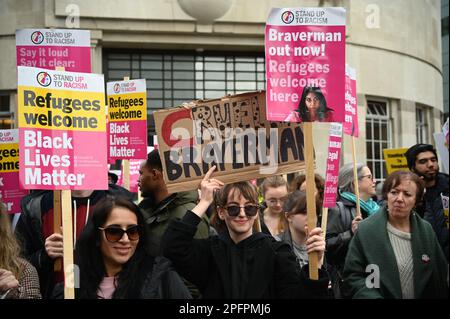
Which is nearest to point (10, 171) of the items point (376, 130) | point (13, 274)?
point (13, 274)

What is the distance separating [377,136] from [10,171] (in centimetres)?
1327

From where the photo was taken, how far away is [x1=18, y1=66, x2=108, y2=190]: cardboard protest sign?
162 inches

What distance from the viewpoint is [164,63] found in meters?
16.6

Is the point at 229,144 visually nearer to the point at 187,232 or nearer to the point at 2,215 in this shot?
the point at 187,232

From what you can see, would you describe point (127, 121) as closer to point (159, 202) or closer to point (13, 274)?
point (159, 202)

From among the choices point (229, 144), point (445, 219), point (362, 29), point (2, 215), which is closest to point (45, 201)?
point (2, 215)

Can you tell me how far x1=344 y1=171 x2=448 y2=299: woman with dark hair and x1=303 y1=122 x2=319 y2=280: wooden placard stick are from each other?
0.97ft

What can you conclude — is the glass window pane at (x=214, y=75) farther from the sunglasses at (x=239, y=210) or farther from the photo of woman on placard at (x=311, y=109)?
the sunglasses at (x=239, y=210)

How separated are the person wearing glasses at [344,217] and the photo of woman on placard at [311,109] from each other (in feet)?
2.78

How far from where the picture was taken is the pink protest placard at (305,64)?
174 inches

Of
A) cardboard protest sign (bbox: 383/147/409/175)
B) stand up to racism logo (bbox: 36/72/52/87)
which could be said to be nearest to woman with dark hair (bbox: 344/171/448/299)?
stand up to racism logo (bbox: 36/72/52/87)

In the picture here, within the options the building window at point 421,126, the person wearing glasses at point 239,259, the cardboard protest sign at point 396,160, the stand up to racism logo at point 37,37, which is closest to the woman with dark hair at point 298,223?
the person wearing glasses at point 239,259

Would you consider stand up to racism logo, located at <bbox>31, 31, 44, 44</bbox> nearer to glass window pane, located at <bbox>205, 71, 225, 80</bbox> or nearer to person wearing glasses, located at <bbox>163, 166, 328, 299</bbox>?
person wearing glasses, located at <bbox>163, 166, 328, 299</bbox>

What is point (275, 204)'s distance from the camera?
6.12 m
